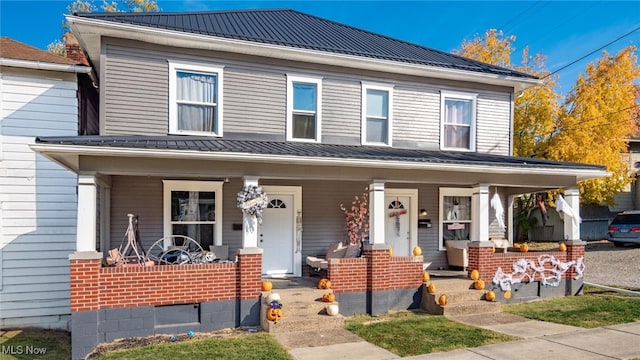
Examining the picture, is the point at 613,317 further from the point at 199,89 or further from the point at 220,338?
the point at 199,89

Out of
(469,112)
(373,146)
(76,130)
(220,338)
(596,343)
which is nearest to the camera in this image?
(596,343)

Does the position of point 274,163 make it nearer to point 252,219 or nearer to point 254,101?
point 252,219

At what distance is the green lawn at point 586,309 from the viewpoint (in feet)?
26.1

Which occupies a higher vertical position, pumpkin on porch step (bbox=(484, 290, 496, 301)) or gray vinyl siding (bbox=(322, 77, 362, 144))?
Answer: gray vinyl siding (bbox=(322, 77, 362, 144))

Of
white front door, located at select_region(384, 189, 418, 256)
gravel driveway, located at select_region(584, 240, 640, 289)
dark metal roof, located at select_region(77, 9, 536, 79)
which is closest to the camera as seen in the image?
dark metal roof, located at select_region(77, 9, 536, 79)

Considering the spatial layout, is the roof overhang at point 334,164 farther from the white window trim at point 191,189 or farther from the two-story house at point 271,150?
the white window trim at point 191,189

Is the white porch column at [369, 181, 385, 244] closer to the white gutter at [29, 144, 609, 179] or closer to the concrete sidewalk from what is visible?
the white gutter at [29, 144, 609, 179]

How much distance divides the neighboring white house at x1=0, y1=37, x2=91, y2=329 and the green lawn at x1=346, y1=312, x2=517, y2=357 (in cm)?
597

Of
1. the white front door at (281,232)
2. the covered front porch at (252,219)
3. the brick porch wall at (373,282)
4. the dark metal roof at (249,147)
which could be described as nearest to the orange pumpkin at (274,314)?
the covered front porch at (252,219)

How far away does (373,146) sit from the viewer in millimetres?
10734

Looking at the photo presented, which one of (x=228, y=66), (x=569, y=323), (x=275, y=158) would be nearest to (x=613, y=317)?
(x=569, y=323)

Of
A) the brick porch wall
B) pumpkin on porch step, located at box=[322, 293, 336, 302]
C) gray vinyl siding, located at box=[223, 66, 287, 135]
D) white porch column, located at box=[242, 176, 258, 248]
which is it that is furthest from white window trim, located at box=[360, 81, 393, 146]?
pumpkin on porch step, located at box=[322, 293, 336, 302]

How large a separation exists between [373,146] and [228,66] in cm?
387

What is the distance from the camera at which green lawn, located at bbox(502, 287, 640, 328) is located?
313 inches
